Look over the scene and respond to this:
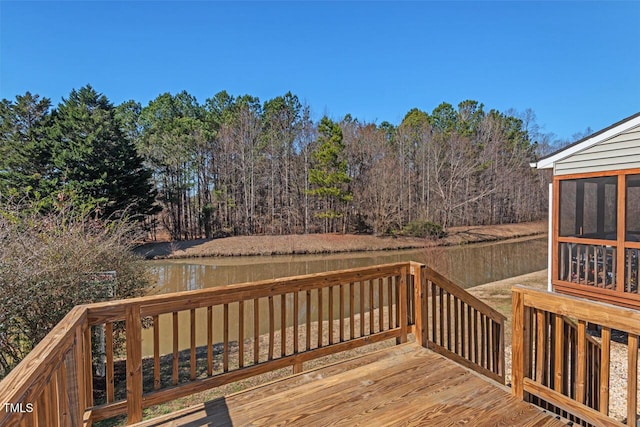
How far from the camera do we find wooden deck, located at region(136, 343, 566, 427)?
2.02 meters

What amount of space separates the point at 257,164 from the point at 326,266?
35.3 feet

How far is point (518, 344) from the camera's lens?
2.16 m

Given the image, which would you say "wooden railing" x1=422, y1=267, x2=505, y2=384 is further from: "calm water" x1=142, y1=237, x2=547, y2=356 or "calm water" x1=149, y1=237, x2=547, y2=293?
"calm water" x1=149, y1=237, x2=547, y2=293

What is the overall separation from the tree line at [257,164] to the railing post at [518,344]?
60.7 ft

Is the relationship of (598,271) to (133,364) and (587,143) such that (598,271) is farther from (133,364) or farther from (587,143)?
(133,364)

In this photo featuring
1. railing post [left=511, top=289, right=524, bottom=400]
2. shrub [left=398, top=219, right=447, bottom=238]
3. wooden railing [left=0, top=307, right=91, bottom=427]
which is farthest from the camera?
shrub [left=398, top=219, right=447, bottom=238]

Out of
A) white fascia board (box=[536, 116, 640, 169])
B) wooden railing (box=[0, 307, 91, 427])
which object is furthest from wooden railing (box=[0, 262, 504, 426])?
white fascia board (box=[536, 116, 640, 169])

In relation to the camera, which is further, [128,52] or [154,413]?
[128,52]

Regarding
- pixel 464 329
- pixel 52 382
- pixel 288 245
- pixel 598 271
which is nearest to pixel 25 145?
pixel 288 245

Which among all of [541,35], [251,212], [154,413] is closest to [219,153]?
[251,212]

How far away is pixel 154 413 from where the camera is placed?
10.9 ft

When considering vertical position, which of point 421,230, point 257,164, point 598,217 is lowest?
point 421,230

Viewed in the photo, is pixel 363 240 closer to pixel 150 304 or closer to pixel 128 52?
pixel 128 52

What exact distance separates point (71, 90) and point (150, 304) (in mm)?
22074
